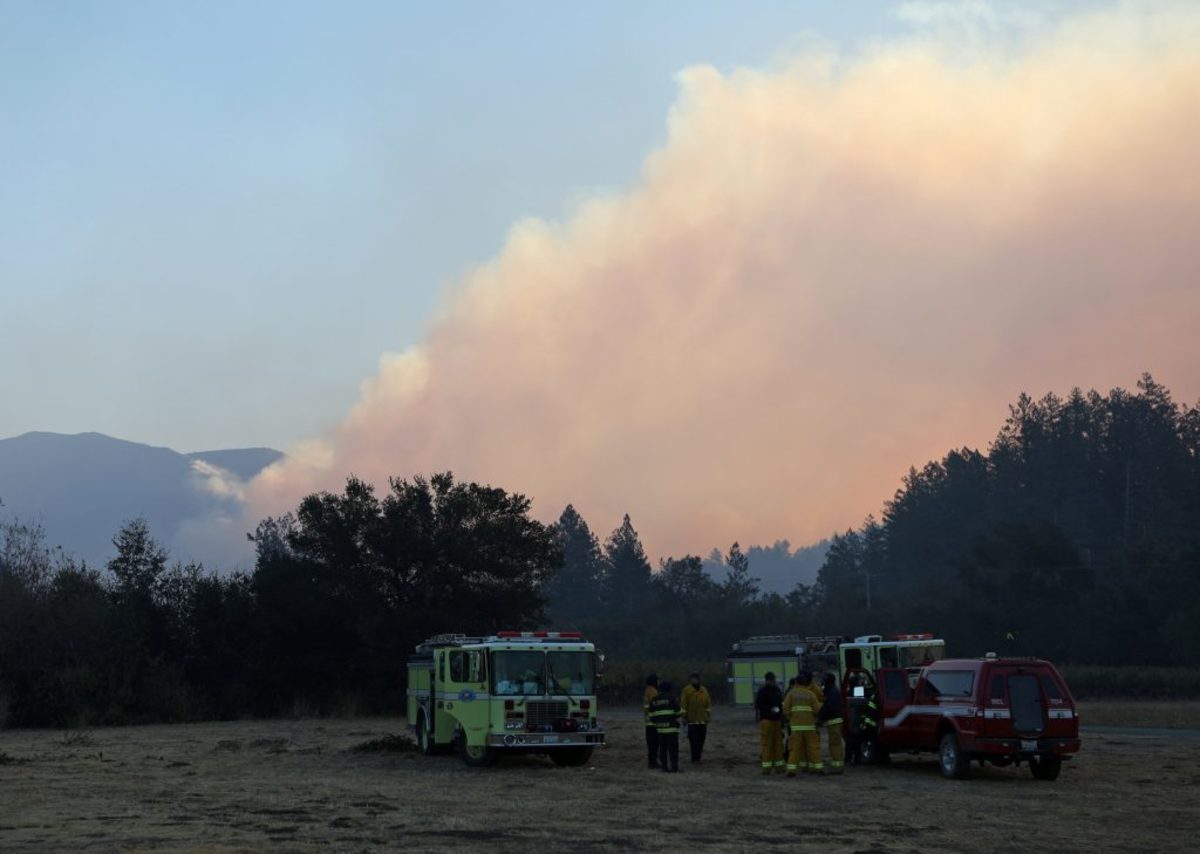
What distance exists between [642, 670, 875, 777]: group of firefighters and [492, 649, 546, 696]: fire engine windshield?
86.9 inches

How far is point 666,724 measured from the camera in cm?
2611

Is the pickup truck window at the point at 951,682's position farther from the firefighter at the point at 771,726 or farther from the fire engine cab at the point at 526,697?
the fire engine cab at the point at 526,697

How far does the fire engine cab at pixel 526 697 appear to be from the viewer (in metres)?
27.1

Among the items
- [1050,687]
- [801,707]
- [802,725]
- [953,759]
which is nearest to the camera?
[1050,687]

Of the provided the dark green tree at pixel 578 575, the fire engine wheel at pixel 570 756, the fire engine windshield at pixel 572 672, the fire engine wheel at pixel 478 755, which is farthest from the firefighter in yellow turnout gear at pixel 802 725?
the dark green tree at pixel 578 575

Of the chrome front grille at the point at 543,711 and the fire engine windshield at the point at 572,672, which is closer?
the chrome front grille at the point at 543,711

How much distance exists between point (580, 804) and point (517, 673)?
7.19 meters

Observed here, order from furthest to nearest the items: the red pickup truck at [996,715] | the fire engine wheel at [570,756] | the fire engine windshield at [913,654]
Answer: the fire engine windshield at [913,654], the fire engine wheel at [570,756], the red pickup truck at [996,715]

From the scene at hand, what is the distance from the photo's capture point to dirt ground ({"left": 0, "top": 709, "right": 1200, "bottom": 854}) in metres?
16.1

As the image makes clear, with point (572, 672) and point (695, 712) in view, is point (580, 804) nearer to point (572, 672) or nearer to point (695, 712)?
point (572, 672)

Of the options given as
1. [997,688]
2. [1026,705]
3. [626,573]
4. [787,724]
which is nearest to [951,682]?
[997,688]

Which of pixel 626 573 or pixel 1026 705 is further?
pixel 626 573

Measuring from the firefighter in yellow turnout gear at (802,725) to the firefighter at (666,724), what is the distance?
2.08 metres

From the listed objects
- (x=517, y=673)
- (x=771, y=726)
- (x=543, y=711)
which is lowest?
(x=771, y=726)
